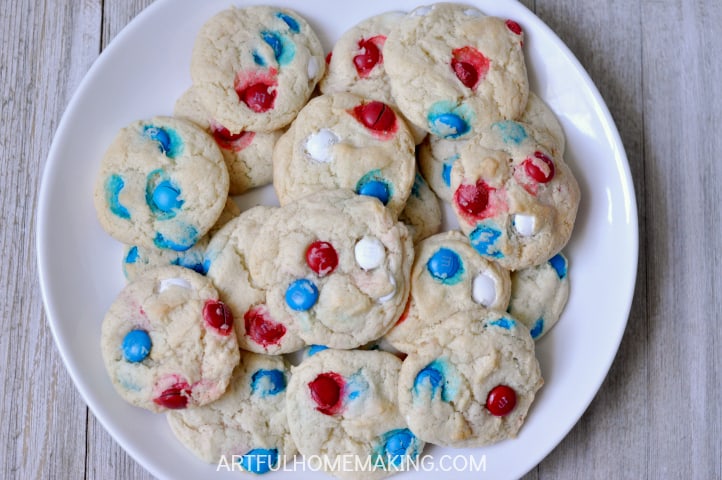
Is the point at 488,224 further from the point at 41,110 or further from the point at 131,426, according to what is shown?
the point at 41,110

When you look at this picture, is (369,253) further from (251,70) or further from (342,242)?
(251,70)

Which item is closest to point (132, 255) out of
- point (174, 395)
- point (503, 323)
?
point (174, 395)

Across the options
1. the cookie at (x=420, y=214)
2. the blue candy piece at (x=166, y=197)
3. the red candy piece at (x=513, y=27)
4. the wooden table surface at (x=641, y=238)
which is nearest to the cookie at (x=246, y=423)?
the wooden table surface at (x=641, y=238)

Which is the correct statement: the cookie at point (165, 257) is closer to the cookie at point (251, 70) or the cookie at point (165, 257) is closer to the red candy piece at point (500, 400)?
the cookie at point (251, 70)

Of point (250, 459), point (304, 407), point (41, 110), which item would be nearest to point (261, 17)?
point (41, 110)

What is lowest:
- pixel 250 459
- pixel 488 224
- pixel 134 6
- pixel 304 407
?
pixel 250 459
